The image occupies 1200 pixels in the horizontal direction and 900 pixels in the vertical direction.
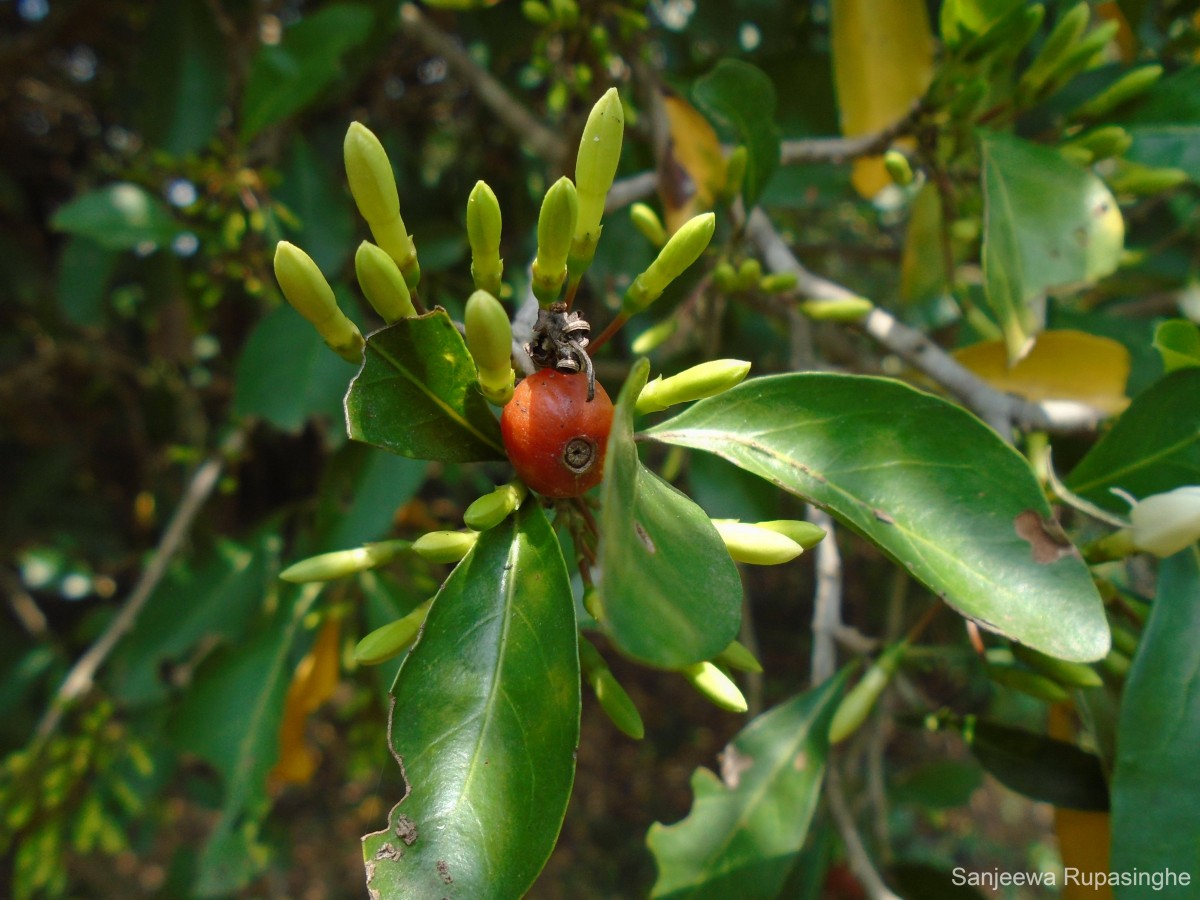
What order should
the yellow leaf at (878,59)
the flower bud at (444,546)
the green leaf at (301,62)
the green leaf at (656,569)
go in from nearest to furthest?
the green leaf at (656,569) → the flower bud at (444,546) → the yellow leaf at (878,59) → the green leaf at (301,62)

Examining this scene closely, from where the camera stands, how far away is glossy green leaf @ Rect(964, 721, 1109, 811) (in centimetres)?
104

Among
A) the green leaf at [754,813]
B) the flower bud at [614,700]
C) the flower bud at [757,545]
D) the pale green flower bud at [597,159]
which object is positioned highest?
the pale green flower bud at [597,159]

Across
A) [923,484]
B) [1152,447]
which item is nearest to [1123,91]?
[1152,447]

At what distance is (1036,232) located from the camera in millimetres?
1116

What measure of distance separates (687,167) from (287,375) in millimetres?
850

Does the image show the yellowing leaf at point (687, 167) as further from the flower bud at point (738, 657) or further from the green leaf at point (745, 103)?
the flower bud at point (738, 657)

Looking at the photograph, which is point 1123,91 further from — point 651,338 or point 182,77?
point 182,77

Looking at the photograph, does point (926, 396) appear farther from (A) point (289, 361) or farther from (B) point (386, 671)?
(A) point (289, 361)

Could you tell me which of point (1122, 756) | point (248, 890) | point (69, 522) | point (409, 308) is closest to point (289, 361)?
point (409, 308)

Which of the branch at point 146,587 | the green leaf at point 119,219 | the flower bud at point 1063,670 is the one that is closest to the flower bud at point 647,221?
the flower bud at point 1063,670

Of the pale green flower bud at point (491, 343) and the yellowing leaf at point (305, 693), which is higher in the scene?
the pale green flower bud at point (491, 343)

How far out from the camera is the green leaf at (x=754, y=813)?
41.7 inches

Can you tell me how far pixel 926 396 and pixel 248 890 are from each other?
3.52m

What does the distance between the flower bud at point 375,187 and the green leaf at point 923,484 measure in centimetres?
30
